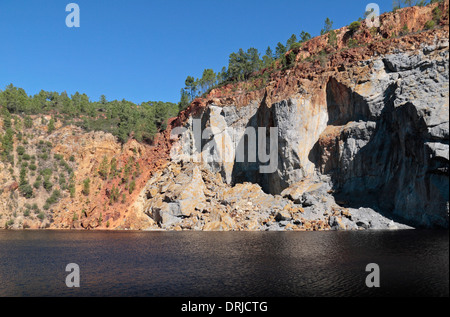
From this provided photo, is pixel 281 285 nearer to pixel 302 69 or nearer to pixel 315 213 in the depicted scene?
pixel 315 213

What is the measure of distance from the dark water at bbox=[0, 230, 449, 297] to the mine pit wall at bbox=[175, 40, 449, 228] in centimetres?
1195

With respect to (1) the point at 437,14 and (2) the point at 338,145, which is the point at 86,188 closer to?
(2) the point at 338,145

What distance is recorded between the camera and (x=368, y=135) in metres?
50.2

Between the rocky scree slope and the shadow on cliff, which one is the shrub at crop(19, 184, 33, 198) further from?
the shadow on cliff

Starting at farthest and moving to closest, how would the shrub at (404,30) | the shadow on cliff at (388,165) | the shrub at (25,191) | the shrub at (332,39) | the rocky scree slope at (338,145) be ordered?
the shrub at (332,39)
the shrub at (25,191)
the shrub at (404,30)
the rocky scree slope at (338,145)
the shadow on cliff at (388,165)

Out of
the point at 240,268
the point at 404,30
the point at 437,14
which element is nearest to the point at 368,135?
the point at 404,30

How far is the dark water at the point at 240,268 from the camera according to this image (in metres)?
17.8

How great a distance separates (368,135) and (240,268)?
36913 mm

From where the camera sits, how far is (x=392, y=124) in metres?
47.4

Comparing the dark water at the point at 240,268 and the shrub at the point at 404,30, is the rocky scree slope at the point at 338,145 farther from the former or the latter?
the dark water at the point at 240,268

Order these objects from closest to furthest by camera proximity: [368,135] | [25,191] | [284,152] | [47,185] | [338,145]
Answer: [368,135] < [338,145] < [284,152] < [25,191] < [47,185]

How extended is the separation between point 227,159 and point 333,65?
27760 millimetres

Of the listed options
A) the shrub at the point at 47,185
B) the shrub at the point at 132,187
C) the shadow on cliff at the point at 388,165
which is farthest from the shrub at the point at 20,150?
the shadow on cliff at the point at 388,165

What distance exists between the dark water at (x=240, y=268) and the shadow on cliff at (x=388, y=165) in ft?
35.4
